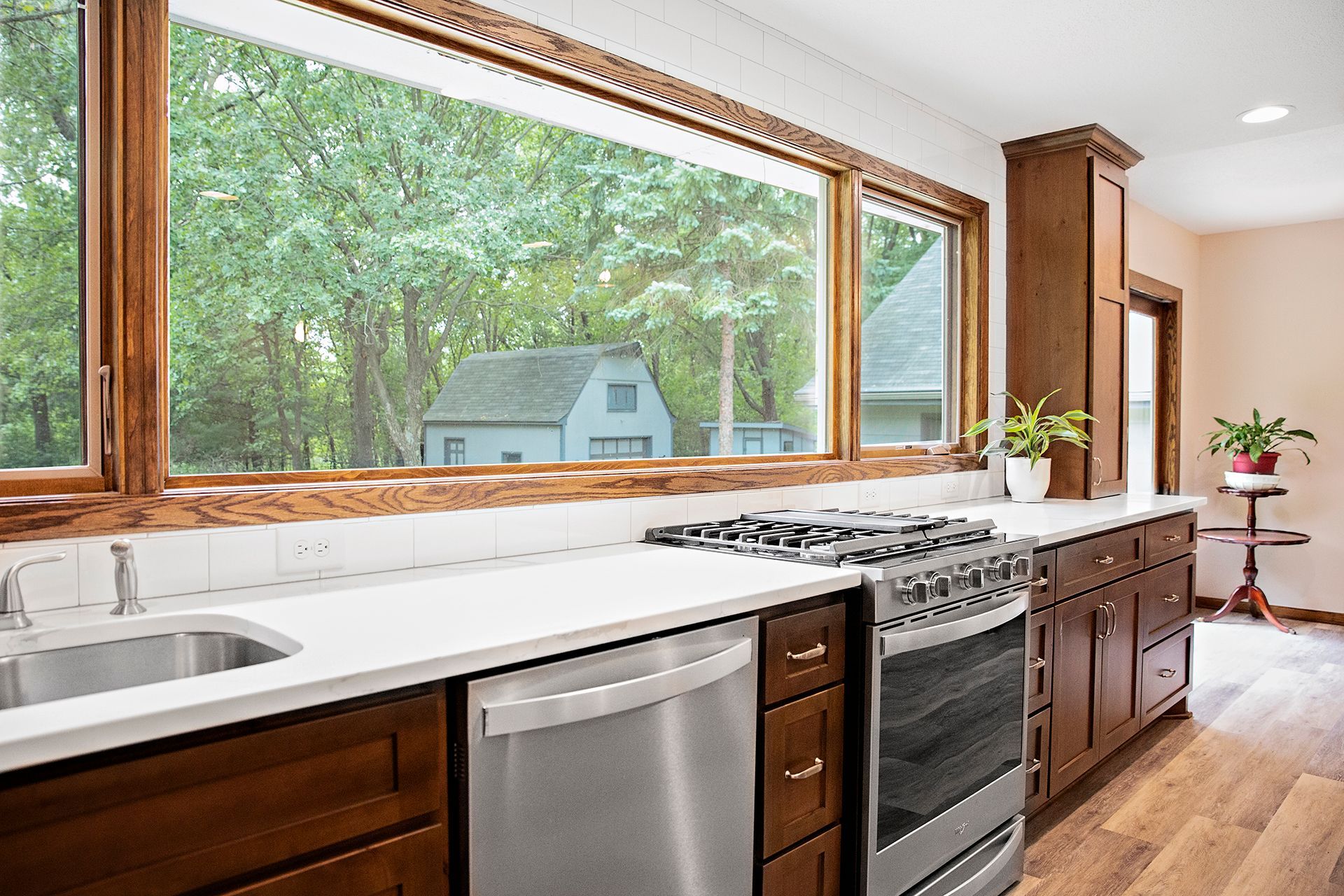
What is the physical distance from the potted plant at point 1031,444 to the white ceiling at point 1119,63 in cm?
117

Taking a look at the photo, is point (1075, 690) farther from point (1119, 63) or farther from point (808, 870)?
point (1119, 63)

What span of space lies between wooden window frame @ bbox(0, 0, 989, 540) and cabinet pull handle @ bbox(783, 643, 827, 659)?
72 centimetres

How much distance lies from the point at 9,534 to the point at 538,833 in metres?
0.93

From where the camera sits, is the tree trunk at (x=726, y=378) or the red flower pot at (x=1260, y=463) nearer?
the tree trunk at (x=726, y=378)

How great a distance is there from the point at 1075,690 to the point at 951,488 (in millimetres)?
945

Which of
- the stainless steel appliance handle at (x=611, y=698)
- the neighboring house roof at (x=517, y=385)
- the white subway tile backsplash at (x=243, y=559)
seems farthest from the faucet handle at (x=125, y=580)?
the neighboring house roof at (x=517, y=385)

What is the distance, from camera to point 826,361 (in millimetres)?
3172

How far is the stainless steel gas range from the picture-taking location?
1931 mm

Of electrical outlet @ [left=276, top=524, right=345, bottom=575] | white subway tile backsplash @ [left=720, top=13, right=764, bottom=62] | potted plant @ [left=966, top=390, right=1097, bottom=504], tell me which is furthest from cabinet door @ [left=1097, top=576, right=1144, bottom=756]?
electrical outlet @ [left=276, top=524, right=345, bottom=575]

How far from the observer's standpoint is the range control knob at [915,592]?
6.43 feet

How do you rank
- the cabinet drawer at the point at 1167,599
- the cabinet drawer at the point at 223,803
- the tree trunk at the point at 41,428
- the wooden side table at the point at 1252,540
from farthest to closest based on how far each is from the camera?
1. the wooden side table at the point at 1252,540
2. the cabinet drawer at the point at 1167,599
3. the tree trunk at the point at 41,428
4. the cabinet drawer at the point at 223,803

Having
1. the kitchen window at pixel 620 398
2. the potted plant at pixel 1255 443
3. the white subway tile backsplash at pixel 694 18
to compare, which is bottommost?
the potted plant at pixel 1255 443

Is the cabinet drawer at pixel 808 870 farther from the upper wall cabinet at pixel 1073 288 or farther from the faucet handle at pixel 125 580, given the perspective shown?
the upper wall cabinet at pixel 1073 288

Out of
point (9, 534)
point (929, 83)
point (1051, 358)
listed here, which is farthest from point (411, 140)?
point (1051, 358)
